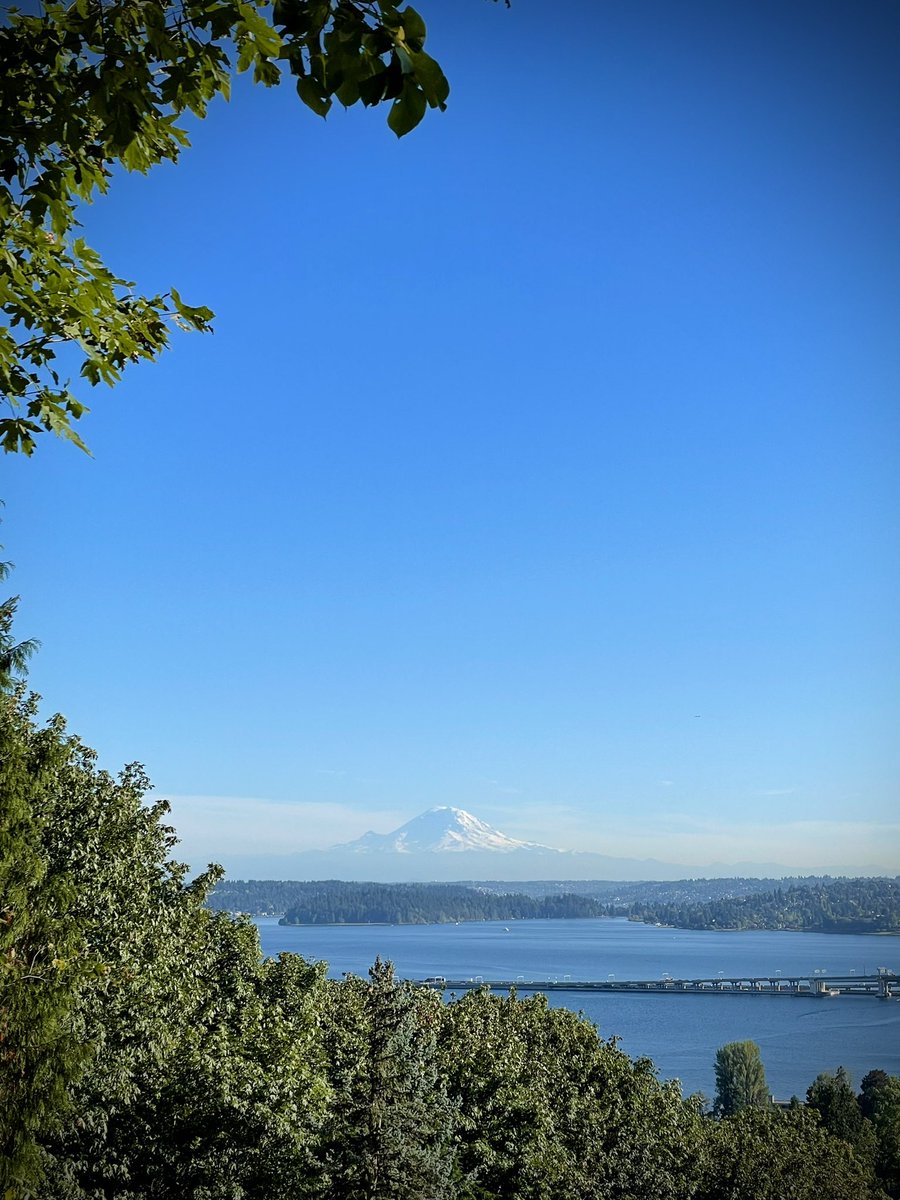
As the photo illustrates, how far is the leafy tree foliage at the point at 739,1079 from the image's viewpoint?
65.2 metres

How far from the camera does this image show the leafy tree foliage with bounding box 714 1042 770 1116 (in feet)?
214

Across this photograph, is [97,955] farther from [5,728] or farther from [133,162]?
[133,162]

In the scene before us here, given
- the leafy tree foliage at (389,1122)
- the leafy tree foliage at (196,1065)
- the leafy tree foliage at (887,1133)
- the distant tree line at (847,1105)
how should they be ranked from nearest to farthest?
the leafy tree foliage at (196,1065) → the leafy tree foliage at (389,1122) → the leafy tree foliage at (887,1133) → the distant tree line at (847,1105)

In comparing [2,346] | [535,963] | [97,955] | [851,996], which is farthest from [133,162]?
[535,963]

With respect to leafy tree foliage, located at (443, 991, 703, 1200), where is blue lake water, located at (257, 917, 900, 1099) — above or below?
below

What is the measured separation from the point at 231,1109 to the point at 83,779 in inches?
236

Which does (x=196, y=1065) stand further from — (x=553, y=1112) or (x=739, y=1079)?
(x=739, y=1079)

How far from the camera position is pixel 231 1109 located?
15.8m

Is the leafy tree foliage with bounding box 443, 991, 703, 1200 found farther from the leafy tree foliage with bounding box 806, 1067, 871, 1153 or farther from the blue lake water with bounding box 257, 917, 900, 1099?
the blue lake water with bounding box 257, 917, 900, 1099

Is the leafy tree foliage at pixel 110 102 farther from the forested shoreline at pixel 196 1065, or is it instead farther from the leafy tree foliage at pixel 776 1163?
the leafy tree foliage at pixel 776 1163

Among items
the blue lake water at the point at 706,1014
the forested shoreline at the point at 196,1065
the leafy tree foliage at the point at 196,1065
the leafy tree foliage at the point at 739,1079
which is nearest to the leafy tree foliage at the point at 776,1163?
the forested shoreline at the point at 196,1065

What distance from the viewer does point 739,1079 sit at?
66.5m

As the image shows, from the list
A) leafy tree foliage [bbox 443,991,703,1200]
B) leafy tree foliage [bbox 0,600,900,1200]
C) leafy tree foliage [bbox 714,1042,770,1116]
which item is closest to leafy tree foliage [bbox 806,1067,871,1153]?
leafy tree foliage [bbox 714,1042,770,1116]

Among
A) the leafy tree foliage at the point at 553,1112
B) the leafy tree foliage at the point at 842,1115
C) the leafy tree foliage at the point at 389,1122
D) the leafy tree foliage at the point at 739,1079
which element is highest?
the leafy tree foliage at the point at 389,1122
